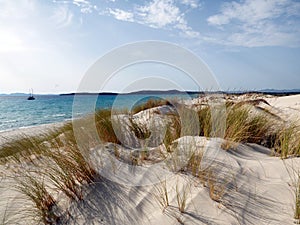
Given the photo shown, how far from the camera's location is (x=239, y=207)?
1.97 metres

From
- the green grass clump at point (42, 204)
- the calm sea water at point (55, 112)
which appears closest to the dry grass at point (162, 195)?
the green grass clump at point (42, 204)

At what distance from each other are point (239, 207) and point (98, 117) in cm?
377

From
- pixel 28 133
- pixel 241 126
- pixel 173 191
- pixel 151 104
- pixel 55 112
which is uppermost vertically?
pixel 151 104

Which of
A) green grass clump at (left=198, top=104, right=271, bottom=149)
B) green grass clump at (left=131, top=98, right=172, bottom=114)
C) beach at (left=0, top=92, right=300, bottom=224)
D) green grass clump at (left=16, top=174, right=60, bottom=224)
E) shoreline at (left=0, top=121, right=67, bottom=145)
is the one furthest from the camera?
green grass clump at (left=131, top=98, right=172, bottom=114)

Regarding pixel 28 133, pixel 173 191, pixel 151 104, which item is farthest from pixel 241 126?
pixel 28 133

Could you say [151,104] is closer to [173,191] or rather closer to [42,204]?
[173,191]

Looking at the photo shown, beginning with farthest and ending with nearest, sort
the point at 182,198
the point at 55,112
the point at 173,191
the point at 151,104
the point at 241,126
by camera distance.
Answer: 1. the point at 55,112
2. the point at 151,104
3. the point at 241,126
4. the point at 173,191
5. the point at 182,198

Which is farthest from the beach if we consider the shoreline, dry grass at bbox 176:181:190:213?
the shoreline

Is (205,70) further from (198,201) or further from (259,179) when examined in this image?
(198,201)

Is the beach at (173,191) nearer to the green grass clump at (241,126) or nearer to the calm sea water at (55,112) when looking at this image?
the green grass clump at (241,126)

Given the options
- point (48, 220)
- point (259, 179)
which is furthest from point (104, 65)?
point (259, 179)

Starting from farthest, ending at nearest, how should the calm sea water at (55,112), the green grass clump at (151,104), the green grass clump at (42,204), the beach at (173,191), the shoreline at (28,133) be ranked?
the green grass clump at (151,104) < the calm sea water at (55,112) < the shoreline at (28,133) < the green grass clump at (42,204) < the beach at (173,191)

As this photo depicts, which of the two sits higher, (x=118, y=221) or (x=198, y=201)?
(x=198, y=201)

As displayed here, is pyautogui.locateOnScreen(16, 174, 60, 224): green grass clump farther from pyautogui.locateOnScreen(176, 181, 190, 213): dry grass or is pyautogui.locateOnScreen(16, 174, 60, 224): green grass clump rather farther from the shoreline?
the shoreline
